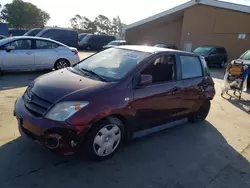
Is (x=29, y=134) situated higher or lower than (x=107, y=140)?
higher

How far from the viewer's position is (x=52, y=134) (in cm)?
293

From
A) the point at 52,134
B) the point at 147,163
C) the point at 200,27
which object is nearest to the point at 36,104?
the point at 52,134

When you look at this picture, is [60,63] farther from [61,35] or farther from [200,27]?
[200,27]

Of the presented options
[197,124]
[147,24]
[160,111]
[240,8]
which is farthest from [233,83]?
[147,24]

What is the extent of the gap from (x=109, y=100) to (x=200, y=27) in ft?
71.6

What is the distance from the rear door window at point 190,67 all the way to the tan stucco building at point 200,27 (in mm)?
16941

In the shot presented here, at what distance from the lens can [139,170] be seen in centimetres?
328

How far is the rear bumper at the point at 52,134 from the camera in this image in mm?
2922

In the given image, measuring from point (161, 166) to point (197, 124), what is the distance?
212cm

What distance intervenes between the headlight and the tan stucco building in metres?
19.8

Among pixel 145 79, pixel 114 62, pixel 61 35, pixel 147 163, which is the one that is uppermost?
pixel 61 35

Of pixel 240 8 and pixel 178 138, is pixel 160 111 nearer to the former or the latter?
pixel 178 138

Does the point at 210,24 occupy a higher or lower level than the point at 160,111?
higher

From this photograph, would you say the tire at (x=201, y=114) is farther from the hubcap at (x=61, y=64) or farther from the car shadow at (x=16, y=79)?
the hubcap at (x=61, y=64)
